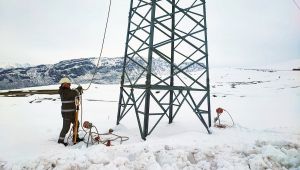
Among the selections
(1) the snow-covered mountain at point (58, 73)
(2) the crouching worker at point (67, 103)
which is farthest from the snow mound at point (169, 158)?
(1) the snow-covered mountain at point (58, 73)

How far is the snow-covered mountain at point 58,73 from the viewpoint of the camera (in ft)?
439

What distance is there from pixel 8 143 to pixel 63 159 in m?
3.29

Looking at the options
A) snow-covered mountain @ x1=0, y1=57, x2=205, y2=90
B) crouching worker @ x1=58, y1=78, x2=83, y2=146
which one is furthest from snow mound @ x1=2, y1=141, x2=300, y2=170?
snow-covered mountain @ x1=0, y1=57, x2=205, y2=90

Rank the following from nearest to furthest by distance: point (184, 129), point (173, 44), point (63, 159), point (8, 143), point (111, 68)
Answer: point (63, 159) < point (8, 143) < point (184, 129) < point (173, 44) < point (111, 68)

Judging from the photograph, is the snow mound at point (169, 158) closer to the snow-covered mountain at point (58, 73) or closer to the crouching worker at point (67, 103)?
the crouching worker at point (67, 103)

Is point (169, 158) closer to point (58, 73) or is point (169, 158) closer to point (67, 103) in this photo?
point (67, 103)

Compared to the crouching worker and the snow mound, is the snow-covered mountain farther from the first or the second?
the snow mound

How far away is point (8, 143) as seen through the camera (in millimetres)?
7961

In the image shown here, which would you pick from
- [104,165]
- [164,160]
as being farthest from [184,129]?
[104,165]

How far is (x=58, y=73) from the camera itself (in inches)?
5827

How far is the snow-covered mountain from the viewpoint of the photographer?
134m

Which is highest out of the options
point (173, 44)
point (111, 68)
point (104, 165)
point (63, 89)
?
point (111, 68)

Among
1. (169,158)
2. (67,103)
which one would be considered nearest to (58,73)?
(67,103)

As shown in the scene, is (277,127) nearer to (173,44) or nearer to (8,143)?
(173,44)
